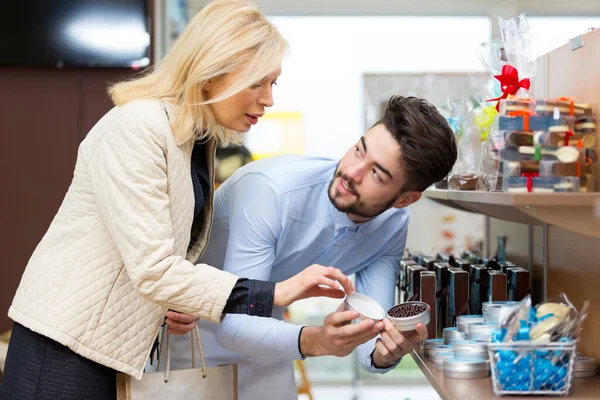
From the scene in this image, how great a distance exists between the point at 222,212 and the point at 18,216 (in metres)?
2.28

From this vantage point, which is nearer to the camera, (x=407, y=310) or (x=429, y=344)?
(x=407, y=310)

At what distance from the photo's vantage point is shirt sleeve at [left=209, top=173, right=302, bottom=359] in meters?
1.70

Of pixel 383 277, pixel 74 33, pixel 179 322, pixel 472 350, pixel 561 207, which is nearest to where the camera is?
pixel 561 207

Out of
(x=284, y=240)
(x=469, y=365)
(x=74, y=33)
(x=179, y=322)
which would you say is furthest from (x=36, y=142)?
(x=469, y=365)

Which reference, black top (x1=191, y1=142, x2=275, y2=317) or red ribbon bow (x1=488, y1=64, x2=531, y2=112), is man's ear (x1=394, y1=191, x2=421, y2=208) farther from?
black top (x1=191, y1=142, x2=275, y2=317)

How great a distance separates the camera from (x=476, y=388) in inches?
53.4

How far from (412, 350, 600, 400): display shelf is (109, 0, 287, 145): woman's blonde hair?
0.68 metres

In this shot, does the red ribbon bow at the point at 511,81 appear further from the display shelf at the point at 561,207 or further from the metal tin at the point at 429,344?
the metal tin at the point at 429,344

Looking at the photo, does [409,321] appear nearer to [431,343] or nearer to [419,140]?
[431,343]

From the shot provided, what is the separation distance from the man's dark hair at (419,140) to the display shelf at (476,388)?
475mm

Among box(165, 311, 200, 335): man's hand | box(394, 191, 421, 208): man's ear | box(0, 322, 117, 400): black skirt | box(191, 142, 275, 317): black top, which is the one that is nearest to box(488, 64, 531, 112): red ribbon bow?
box(394, 191, 421, 208): man's ear

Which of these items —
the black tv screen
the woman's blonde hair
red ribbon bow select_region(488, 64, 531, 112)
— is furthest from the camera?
the black tv screen

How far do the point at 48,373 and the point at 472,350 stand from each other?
0.85 meters

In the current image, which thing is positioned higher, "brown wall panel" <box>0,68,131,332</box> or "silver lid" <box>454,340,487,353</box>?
"brown wall panel" <box>0,68,131,332</box>
